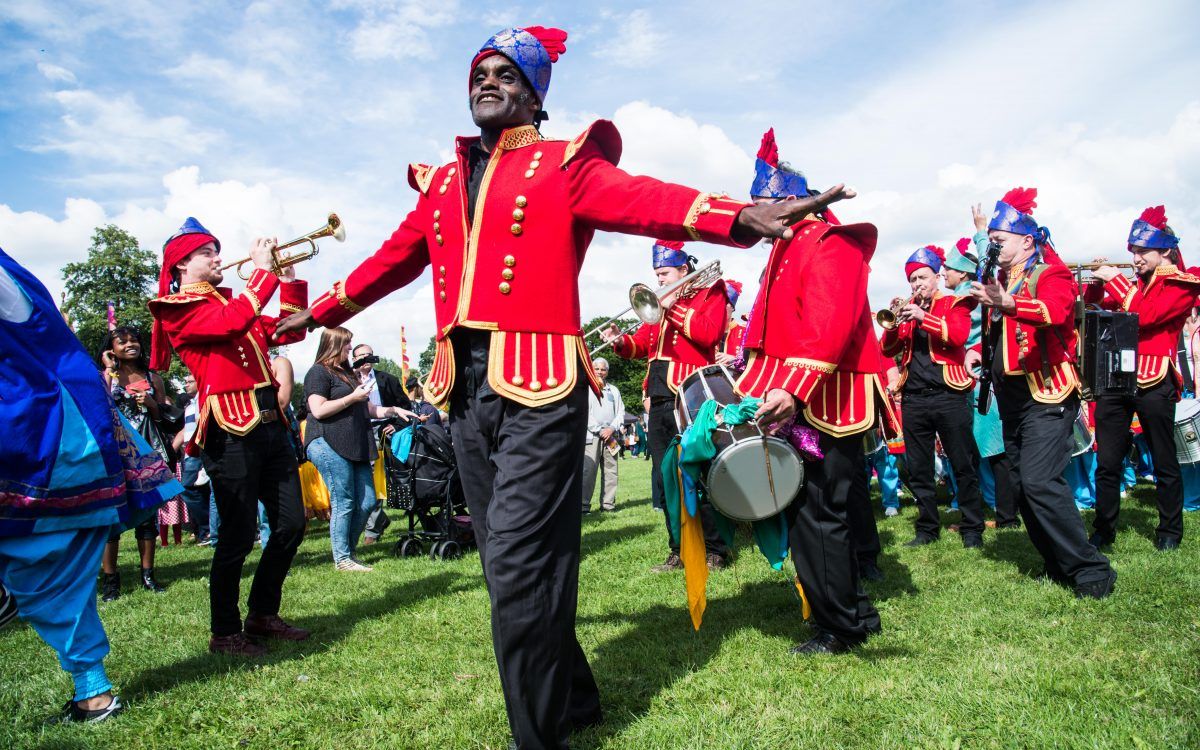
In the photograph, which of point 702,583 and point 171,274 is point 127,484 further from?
point 702,583

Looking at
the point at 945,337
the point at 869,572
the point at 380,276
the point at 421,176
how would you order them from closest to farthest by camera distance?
the point at 421,176, the point at 380,276, the point at 869,572, the point at 945,337

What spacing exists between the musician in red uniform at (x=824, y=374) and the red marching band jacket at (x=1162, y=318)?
3469 mm

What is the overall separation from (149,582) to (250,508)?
3.35m

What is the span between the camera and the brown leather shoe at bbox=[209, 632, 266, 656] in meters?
4.81

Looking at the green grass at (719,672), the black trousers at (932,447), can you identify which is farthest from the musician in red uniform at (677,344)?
the black trousers at (932,447)

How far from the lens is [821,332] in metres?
3.79

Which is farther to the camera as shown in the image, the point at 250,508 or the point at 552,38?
the point at 250,508

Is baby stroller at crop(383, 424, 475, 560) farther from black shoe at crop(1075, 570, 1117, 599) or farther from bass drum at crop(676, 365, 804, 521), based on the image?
black shoe at crop(1075, 570, 1117, 599)

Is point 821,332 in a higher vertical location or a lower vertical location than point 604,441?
higher

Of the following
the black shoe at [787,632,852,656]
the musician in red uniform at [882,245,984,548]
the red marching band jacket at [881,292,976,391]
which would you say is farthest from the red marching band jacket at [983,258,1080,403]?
the black shoe at [787,632,852,656]

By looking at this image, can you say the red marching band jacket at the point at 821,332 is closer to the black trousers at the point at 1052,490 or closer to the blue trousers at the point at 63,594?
the black trousers at the point at 1052,490

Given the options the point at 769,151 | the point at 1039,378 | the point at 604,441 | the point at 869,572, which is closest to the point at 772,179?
the point at 769,151

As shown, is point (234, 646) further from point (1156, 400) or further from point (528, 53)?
point (1156, 400)

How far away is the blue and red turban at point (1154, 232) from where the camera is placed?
6520mm
